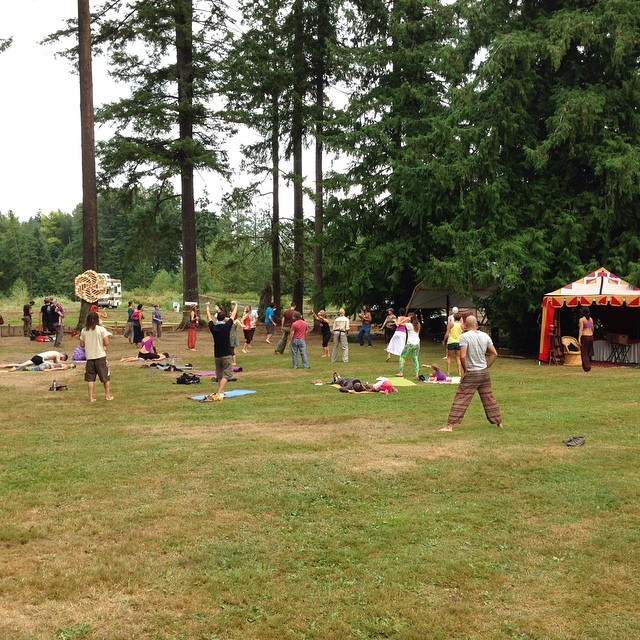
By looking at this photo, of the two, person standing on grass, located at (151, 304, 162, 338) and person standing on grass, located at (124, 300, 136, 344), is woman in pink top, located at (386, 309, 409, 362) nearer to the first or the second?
person standing on grass, located at (124, 300, 136, 344)

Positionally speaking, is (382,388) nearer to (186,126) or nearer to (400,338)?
(400,338)

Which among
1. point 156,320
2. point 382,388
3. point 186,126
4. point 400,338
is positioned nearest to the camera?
point 382,388

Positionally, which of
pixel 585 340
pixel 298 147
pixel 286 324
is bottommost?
pixel 585 340

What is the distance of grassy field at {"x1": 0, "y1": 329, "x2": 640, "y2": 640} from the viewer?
4180 millimetres

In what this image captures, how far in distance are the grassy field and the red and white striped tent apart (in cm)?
811

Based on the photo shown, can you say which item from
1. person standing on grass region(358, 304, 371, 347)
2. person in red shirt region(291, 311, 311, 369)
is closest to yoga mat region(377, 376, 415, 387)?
person in red shirt region(291, 311, 311, 369)

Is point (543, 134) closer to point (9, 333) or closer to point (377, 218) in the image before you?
point (377, 218)

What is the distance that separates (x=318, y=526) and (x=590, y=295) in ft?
49.3

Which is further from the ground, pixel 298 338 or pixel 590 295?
pixel 590 295

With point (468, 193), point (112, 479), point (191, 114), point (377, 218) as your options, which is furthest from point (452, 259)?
point (112, 479)

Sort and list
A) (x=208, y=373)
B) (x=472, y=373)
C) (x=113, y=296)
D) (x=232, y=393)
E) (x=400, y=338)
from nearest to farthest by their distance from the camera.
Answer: (x=472, y=373), (x=232, y=393), (x=208, y=373), (x=400, y=338), (x=113, y=296)

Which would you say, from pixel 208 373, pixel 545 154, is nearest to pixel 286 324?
pixel 208 373

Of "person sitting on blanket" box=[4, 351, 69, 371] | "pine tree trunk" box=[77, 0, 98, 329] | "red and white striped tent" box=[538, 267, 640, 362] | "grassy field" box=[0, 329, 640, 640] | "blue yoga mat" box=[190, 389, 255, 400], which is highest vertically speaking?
"pine tree trunk" box=[77, 0, 98, 329]

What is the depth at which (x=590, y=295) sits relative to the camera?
1848 centimetres
